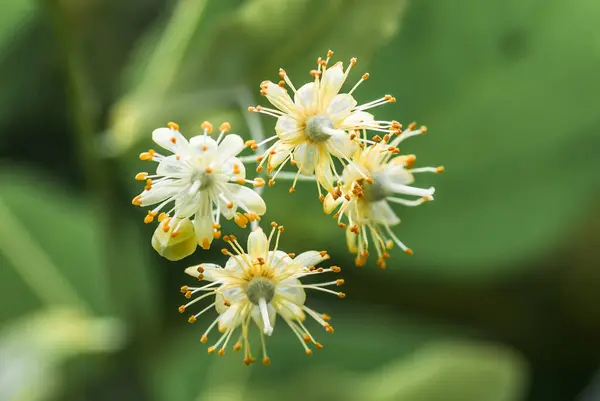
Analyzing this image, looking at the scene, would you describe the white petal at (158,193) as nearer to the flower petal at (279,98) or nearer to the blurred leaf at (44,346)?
the flower petal at (279,98)

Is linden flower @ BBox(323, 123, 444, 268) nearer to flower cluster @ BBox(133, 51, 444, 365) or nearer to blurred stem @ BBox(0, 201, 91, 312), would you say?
flower cluster @ BBox(133, 51, 444, 365)

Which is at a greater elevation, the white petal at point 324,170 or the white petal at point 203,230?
the white petal at point 324,170

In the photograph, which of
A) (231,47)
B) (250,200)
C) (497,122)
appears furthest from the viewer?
(497,122)

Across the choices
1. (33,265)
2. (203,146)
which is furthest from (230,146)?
(33,265)

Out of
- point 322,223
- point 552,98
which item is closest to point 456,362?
point 322,223

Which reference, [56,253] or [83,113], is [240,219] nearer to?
[83,113]

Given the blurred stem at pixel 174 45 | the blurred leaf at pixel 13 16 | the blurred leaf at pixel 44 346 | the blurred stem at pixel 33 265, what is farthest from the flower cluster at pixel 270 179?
the blurred leaf at pixel 13 16

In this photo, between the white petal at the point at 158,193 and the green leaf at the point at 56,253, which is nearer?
the white petal at the point at 158,193
